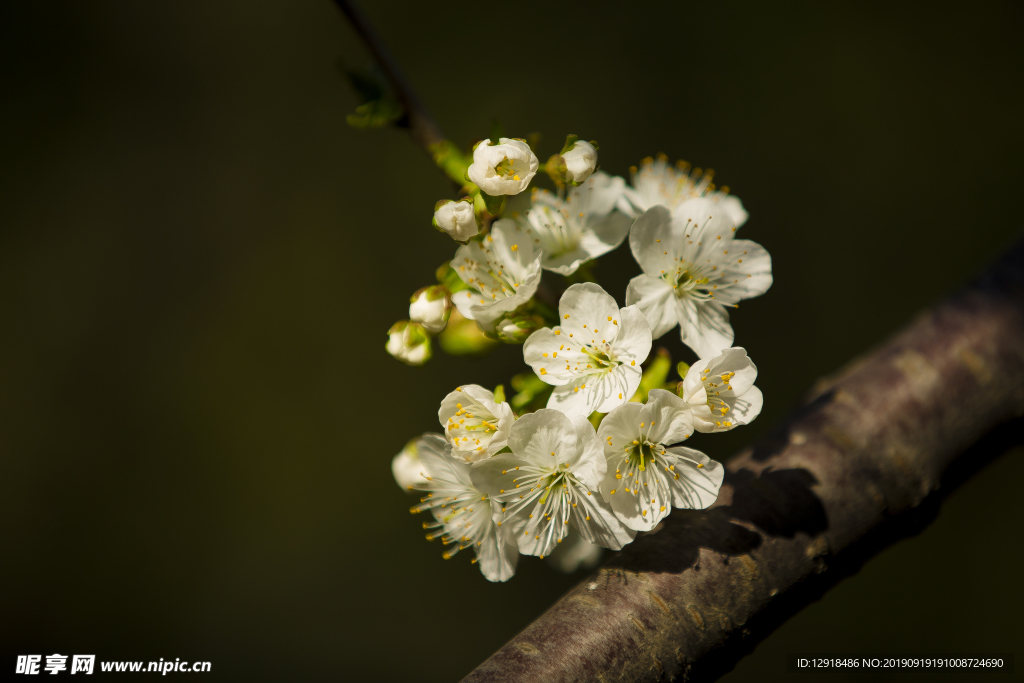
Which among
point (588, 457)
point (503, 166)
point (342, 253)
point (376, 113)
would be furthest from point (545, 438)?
point (342, 253)

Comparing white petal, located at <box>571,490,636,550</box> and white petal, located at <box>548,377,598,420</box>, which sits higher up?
white petal, located at <box>548,377,598,420</box>

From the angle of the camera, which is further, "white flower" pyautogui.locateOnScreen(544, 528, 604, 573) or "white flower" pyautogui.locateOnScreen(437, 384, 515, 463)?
"white flower" pyautogui.locateOnScreen(544, 528, 604, 573)

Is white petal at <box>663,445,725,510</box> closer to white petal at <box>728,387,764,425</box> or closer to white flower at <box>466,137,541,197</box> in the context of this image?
white petal at <box>728,387,764,425</box>

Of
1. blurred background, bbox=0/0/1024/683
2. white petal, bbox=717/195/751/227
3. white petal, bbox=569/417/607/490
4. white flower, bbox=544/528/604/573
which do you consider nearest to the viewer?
white petal, bbox=569/417/607/490

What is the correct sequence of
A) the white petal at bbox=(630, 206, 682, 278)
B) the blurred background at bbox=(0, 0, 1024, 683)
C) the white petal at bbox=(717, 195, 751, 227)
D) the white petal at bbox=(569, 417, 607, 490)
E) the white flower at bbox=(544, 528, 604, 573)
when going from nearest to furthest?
1. the white petal at bbox=(569, 417, 607, 490)
2. the white petal at bbox=(630, 206, 682, 278)
3. the white petal at bbox=(717, 195, 751, 227)
4. the white flower at bbox=(544, 528, 604, 573)
5. the blurred background at bbox=(0, 0, 1024, 683)

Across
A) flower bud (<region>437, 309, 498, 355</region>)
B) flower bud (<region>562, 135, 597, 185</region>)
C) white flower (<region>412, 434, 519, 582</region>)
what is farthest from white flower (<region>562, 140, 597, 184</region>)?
white flower (<region>412, 434, 519, 582</region>)

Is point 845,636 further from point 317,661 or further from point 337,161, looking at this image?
point 337,161

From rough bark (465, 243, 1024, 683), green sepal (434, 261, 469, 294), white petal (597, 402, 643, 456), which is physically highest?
green sepal (434, 261, 469, 294)

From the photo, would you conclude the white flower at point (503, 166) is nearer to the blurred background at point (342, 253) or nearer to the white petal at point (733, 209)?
the white petal at point (733, 209)
